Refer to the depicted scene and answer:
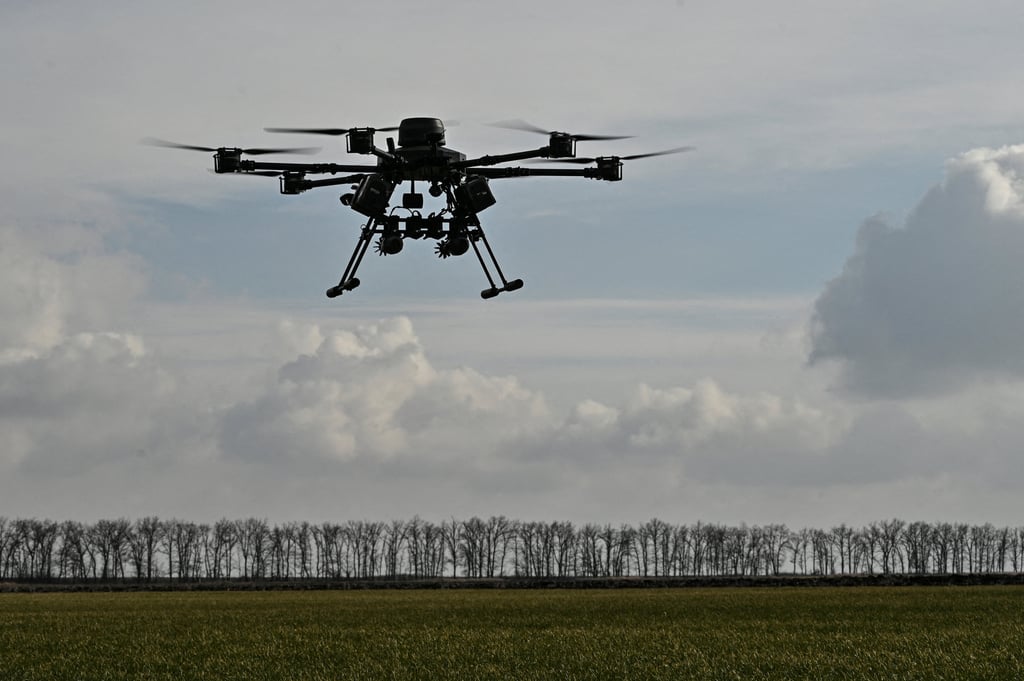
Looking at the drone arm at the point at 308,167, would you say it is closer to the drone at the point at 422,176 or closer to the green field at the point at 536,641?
the drone at the point at 422,176

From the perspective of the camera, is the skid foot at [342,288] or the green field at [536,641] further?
the green field at [536,641]

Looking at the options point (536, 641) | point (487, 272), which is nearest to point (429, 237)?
point (487, 272)

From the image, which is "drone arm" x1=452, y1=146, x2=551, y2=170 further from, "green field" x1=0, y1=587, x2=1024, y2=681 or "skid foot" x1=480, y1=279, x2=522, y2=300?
"green field" x1=0, y1=587, x2=1024, y2=681

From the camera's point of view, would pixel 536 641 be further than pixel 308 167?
Yes

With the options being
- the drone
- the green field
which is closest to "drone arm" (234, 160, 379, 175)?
the drone

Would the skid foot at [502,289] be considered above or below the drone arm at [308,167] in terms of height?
below

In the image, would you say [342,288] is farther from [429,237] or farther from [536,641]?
[536,641]

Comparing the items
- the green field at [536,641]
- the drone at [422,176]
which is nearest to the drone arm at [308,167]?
the drone at [422,176]

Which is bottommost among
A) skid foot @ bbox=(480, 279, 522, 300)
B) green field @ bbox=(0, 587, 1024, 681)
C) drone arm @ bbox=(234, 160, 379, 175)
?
green field @ bbox=(0, 587, 1024, 681)
